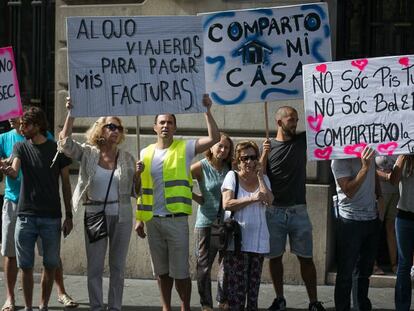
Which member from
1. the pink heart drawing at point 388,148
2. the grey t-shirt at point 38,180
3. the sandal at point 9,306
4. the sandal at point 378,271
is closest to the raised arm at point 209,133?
the grey t-shirt at point 38,180

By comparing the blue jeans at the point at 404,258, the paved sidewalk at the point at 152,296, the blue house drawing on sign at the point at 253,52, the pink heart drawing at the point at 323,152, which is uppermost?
the blue house drawing on sign at the point at 253,52

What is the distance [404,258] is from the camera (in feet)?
27.9

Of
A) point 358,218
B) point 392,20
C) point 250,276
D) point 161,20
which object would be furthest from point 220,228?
point 392,20

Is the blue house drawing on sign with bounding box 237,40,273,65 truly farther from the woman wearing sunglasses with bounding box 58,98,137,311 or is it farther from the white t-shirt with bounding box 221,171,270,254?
the woman wearing sunglasses with bounding box 58,98,137,311

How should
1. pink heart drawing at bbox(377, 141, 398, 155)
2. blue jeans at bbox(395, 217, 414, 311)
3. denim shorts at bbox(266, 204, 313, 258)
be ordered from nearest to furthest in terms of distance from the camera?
pink heart drawing at bbox(377, 141, 398, 155) → blue jeans at bbox(395, 217, 414, 311) → denim shorts at bbox(266, 204, 313, 258)

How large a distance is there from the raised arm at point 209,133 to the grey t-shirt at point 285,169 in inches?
31.2

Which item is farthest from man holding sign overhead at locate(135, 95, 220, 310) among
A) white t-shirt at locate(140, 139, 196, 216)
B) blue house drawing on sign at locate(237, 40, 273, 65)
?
blue house drawing on sign at locate(237, 40, 273, 65)

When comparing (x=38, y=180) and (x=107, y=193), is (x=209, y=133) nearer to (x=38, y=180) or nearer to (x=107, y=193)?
(x=107, y=193)

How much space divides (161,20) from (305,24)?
1.20m

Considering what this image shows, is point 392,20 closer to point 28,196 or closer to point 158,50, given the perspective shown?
point 158,50

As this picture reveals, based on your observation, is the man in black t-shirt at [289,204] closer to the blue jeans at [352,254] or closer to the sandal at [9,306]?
the blue jeans at [352,254]

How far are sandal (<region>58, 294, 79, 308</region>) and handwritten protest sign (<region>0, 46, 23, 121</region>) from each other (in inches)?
68.0

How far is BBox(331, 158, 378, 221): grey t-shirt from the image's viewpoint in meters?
8.46

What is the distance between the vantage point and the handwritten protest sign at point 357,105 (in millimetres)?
8273
